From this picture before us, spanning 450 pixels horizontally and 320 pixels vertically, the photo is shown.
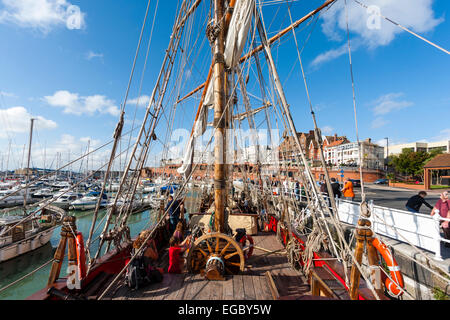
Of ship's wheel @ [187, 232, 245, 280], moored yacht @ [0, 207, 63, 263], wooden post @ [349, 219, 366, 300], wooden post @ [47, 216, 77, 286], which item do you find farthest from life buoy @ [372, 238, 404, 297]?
moored yacht @ [0, 207, 63, 263]

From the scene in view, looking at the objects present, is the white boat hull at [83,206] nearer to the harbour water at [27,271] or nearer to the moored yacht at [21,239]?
the harbour water at [27,271]

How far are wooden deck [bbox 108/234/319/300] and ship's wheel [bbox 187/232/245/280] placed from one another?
0.13m

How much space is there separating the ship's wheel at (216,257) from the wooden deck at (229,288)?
0.13 metres

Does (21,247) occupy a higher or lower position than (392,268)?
lower

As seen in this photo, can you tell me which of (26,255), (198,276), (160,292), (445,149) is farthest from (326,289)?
(445,149)

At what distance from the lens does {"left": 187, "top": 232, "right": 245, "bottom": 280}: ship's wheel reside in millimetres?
3480

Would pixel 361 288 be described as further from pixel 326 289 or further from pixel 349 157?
pixel 349 157

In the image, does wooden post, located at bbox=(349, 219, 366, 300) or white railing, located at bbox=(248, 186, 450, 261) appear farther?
white railing, located at bbox=(248, 186, 450, 261)

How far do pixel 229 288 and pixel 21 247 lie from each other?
14100 millimetres

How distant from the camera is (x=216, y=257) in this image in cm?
355

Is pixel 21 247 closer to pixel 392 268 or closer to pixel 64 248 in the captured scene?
pixel 64 248

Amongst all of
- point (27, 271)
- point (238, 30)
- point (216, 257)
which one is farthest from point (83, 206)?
point (238, 30)

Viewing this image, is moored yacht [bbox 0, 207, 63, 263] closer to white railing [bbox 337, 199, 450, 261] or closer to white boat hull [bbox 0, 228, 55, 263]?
white boat hull [bbox 0, 228, 55, 263]

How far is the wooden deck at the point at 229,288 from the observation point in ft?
10.3
